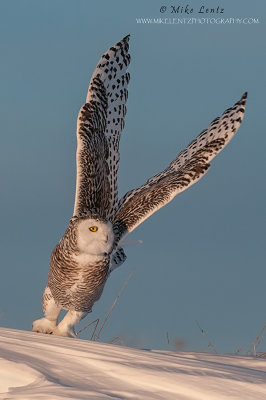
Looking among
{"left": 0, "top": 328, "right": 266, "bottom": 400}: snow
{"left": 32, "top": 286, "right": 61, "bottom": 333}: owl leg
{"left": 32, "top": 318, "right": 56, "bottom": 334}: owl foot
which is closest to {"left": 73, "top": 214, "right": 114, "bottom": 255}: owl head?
{"left": 32, "top": 286, "right": 61, "bottom": 333}: owl leg

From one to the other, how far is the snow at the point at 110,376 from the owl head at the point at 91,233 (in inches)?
81.1

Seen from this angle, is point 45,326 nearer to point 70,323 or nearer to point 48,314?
point 48,314

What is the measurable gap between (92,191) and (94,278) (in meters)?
0.96

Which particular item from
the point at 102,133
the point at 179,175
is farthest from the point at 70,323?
the point at 102,133

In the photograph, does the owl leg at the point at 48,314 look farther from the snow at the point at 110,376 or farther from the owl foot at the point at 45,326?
the snow at the point at 110,376

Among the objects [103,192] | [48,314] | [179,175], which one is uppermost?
[179,175]

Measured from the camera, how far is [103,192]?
7.38m

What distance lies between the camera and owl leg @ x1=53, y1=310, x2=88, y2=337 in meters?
6.95

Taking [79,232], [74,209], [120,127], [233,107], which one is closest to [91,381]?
[79,232]

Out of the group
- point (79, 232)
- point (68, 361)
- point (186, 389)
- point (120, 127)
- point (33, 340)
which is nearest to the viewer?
point (186, 389)

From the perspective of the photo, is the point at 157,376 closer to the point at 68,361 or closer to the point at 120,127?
the point at 68,361

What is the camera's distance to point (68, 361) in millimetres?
3998

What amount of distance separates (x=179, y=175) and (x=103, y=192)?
84cm

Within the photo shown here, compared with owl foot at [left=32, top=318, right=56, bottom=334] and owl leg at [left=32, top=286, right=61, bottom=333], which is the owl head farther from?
owl foot at [left=32, top=318, right=56, bottom=334]
